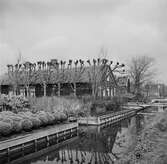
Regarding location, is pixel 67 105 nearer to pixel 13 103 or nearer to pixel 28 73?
pixel 13 103

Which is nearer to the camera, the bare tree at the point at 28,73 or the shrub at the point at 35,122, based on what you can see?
the shrub at the point at 35,122

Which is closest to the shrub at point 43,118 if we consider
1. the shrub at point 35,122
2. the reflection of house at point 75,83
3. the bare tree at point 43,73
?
the shrub at point 35,122

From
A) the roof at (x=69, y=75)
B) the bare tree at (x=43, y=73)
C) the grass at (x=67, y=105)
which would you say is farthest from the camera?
the bare tree at (x=43, y=73)

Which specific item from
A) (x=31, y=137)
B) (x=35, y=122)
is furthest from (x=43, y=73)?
(x=31, y=137)

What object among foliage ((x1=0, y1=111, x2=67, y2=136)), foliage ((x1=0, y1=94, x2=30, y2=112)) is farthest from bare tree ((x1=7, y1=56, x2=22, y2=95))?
foliage ((x1=0, y1=111, x2=67, y2=136))

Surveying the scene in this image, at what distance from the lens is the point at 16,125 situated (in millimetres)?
14914

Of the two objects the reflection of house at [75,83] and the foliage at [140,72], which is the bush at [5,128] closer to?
the reflection of house at [75,83]

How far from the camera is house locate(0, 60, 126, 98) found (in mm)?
33969

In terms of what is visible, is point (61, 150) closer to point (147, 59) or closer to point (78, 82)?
point (78, 82)

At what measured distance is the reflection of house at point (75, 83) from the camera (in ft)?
109

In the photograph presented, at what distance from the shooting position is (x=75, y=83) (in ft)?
114

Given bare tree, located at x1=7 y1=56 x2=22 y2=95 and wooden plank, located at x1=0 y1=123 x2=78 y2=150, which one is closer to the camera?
wooden plank, located at x1=0 y1=123 x2=78 y2=150

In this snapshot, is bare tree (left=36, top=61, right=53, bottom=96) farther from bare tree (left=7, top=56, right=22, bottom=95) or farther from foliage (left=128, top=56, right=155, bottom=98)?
foliage (left=128, top=56, right=155, bottom=98)

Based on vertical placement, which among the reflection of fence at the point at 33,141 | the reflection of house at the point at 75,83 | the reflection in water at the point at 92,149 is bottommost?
the reflection in water at the point at 92,149
